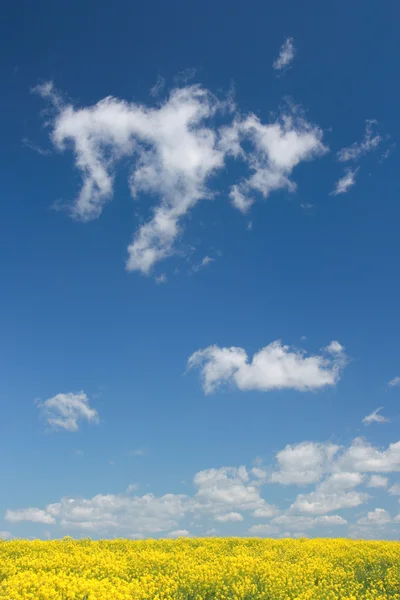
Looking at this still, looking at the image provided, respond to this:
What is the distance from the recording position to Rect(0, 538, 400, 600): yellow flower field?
13461 mm

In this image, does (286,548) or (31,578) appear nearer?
(31,578)

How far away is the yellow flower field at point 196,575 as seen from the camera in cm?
1346

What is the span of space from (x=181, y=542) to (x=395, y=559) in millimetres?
11093

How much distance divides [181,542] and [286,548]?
577 centimetres

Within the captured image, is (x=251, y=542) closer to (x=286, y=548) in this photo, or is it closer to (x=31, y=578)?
(x=286, y=548)

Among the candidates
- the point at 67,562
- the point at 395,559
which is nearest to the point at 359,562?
the point at 395,559

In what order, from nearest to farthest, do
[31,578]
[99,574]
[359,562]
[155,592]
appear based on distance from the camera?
1. [31,578]
2. [155,592]
3. [99,574]
4. [359,562]

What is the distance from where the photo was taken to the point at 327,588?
16625 mm

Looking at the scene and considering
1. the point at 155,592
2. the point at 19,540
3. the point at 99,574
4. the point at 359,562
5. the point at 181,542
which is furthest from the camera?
the point at 181,542

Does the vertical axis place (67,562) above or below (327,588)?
above

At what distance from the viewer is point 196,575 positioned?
1591cm

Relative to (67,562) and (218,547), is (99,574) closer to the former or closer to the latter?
(67,562)

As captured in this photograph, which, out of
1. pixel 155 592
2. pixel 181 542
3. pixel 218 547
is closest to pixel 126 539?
pixel 181 542

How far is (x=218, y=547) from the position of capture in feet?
80.0
